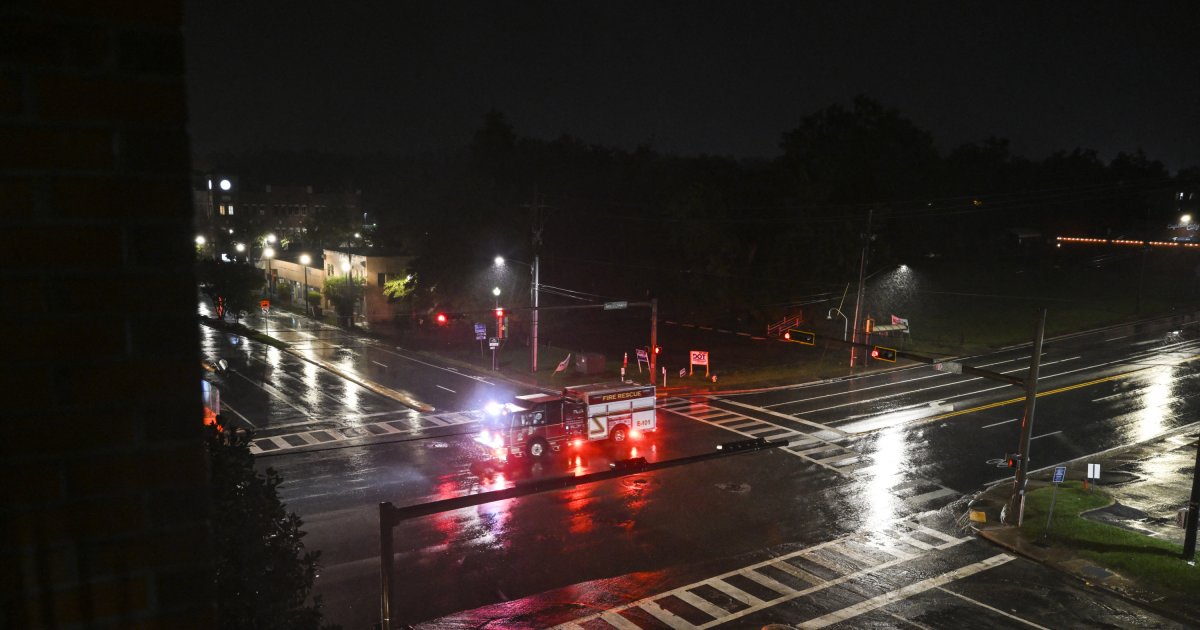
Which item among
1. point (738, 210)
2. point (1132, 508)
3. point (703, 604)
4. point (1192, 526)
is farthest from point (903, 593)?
point (738, 210)

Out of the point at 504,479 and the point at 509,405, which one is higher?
the point at 509,405

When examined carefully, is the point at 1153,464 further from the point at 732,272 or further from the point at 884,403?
the point at 732,272

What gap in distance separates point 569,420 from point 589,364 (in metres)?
16.4

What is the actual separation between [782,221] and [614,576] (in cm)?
4557

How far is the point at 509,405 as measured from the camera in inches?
1126

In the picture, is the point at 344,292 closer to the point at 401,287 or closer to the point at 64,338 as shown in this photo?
the point at 401,287

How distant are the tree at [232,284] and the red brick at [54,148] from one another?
61.8 metres

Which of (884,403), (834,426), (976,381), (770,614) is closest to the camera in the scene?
(770,614)

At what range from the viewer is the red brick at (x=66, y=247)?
1.85 metres

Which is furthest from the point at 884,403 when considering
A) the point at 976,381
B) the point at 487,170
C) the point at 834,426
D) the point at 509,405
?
the point at 487,170

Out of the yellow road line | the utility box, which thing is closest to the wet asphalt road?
the yellow road line

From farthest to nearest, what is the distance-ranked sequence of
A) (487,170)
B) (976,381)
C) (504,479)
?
1. (487,170)
2. (976,381)
3. (504,479)

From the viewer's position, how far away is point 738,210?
61.5 meters

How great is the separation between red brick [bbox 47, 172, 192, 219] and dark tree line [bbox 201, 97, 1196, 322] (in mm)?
38095
